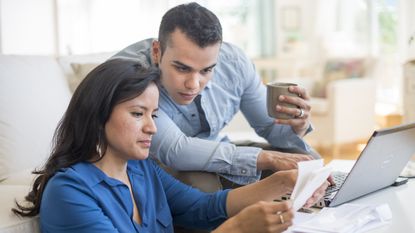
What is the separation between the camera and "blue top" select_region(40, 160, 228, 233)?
4.30ft

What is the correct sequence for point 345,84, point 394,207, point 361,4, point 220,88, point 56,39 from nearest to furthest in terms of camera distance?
point 394,207
point 220,88
point 56,39
point 345,84
point 361,4

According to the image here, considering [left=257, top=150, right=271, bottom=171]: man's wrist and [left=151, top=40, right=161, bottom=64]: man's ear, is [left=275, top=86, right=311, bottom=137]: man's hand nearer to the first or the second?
[left=257, top=150, right=271, bottom=171]: man's wrist

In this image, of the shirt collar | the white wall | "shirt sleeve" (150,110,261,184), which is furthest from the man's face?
the white wall

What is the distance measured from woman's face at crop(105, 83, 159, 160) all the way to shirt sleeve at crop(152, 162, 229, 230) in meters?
0.23

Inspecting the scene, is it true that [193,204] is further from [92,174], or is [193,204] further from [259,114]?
[259,114]

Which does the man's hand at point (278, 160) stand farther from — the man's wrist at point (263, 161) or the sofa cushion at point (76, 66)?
the sofa cushion at point (76, 66)

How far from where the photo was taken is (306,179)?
1302mm

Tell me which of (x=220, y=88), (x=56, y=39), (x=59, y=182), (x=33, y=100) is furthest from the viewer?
(x=56, y=39)

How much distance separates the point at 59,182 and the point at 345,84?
12.9 feet

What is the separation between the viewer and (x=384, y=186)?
68.2 inches

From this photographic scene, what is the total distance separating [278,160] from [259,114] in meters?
0.48

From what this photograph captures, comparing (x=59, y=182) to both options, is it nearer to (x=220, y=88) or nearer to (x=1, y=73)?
(x=220, y=88)

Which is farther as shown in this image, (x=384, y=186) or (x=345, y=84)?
(x=345, y=84)

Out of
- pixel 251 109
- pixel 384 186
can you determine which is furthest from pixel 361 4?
pixel 384 186
